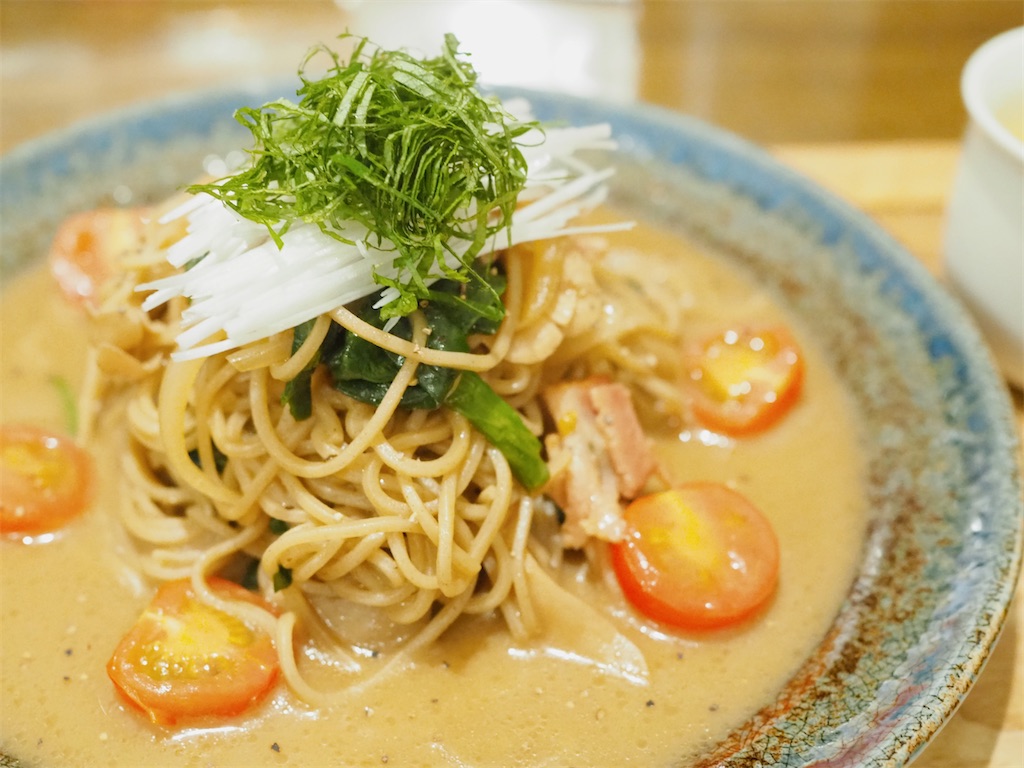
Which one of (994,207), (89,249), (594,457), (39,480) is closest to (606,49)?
(994,207)

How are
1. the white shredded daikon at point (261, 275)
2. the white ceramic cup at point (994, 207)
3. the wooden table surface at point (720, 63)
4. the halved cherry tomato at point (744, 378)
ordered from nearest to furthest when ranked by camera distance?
the white shredded daikon at point (261, 275) < the white ceramic cup at point (994, 207) < the halved cherry tomato at point (744, 378) < the wooden table surface at point (720, 63)

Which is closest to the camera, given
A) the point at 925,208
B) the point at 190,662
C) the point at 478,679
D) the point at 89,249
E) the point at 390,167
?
the point at 390,167

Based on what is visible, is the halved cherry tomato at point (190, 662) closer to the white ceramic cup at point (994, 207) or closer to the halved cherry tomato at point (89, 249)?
the halved cherry tomato at point (89, 249)

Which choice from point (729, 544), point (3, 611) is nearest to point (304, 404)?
point (3, 611)

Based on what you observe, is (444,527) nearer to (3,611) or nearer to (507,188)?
(507,188)

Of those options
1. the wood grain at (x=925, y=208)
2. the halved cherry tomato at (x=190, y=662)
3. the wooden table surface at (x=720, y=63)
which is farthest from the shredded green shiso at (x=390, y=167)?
the wooden table surface at (x=720, y=63)

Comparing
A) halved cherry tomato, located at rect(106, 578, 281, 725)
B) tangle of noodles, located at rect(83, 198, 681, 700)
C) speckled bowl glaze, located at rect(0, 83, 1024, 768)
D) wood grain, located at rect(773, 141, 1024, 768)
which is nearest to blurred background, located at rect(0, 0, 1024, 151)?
wood grain, located at rect(773, 141, 1024, 768)

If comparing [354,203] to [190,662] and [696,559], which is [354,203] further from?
[696,559]
